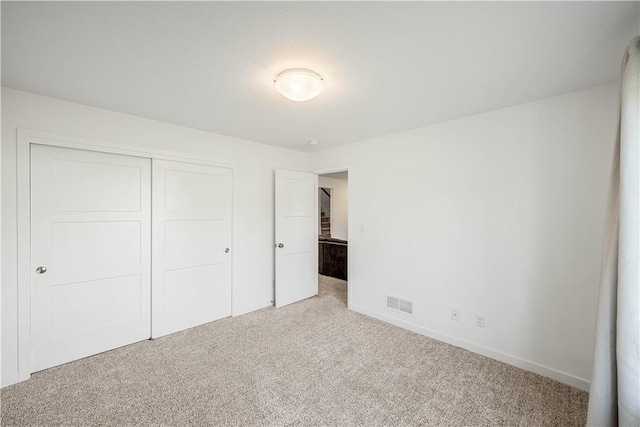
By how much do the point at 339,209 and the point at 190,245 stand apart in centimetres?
447

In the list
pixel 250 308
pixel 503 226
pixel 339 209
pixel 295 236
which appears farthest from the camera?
pixel 339 209

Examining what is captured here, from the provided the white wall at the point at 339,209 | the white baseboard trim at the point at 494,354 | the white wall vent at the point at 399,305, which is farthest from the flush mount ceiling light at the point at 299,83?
the white wall at the point at 339,209

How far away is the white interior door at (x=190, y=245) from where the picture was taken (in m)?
3.00

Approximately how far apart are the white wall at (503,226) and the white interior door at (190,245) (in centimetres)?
195

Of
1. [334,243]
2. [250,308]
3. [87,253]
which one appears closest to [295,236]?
[250,308]

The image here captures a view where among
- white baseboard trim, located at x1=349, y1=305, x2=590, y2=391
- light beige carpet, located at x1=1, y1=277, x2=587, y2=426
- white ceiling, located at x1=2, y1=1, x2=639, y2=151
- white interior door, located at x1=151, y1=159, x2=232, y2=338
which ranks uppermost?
white ceiling, located at x1=2, y1=1, x2=639, y2=151

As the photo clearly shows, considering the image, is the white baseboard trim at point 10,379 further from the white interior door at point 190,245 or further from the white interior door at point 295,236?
the white interior door at point 295,236

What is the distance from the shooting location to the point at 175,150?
309 cm

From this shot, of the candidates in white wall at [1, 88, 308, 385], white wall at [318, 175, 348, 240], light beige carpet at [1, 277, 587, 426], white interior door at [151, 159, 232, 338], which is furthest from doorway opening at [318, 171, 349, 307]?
white interior door at [151, 159, 232, 338]

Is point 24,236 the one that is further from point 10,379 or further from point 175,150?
point 175,150

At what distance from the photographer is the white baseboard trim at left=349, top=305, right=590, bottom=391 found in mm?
2199

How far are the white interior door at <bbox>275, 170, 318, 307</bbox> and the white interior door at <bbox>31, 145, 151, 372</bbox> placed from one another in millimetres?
1628

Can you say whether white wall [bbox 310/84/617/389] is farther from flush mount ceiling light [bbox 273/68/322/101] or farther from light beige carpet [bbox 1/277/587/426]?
flush mount ceiling light [bbox 273/68/322/101]

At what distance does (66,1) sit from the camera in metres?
1.27
